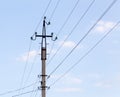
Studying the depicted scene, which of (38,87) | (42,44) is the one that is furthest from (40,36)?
(38,87)

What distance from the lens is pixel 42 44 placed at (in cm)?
5559

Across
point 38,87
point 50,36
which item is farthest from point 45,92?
point 50,36

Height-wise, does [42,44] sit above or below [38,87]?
above

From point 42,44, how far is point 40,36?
1.98 feet

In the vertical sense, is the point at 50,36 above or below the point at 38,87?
above

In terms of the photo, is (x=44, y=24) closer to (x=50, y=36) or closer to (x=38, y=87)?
(x=50, y=36)

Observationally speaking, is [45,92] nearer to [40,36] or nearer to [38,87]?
[38,87]

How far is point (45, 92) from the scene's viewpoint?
53.3m

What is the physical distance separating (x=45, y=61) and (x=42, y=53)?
3.33ft

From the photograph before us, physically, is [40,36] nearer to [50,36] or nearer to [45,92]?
[50,36]

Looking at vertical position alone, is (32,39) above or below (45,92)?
above

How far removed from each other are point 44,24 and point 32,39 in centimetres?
141

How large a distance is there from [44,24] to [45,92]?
498 cm

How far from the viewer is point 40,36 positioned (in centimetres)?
5566
